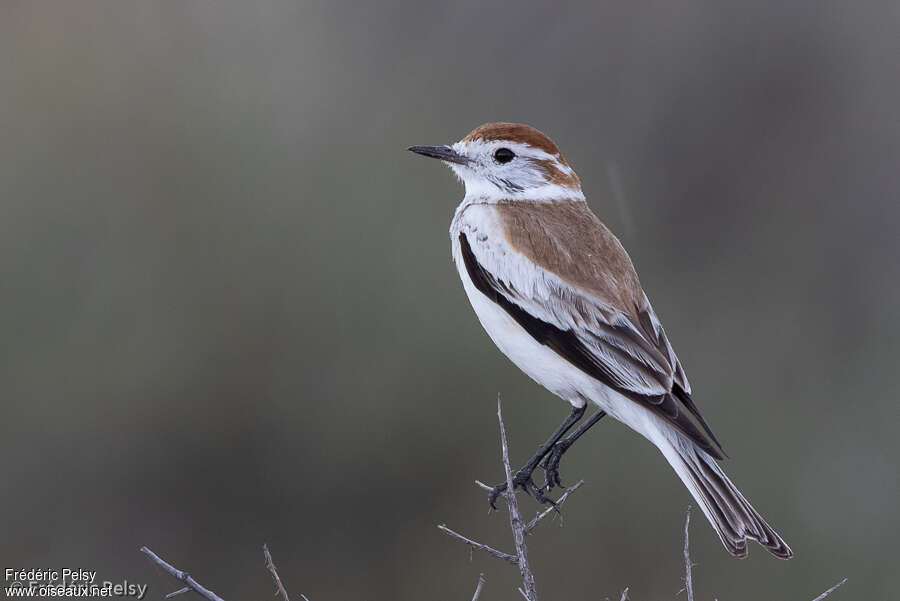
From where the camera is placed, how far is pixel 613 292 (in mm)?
5148

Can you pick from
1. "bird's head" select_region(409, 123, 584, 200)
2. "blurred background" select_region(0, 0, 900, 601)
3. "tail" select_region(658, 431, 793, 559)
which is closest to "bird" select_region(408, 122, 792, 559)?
"tail" select_region(658, 431, 793, 559)

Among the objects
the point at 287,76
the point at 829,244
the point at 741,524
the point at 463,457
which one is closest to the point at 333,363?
the point at 463,457

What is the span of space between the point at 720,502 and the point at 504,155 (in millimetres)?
2234

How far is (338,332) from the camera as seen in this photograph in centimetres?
843

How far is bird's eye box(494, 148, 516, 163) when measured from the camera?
5.97 metres

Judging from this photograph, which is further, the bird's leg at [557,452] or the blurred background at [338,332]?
the blurred background at [338,332]

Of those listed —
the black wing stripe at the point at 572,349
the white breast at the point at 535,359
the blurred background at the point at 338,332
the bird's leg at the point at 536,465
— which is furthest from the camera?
the blurred background at the point at 338,332

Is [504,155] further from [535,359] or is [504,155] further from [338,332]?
[338,332]

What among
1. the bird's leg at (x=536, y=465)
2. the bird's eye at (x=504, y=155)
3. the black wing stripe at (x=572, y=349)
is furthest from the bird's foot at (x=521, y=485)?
the bird's eye at (x=504, y=155)

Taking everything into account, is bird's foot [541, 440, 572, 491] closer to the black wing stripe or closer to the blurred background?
the black wing stripe

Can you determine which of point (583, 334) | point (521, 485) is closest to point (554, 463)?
point (521, 485)

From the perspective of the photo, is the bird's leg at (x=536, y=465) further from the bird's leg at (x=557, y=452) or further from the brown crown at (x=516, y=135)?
the brown crown at (x=516, y=135)

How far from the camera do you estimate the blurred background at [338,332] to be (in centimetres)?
780

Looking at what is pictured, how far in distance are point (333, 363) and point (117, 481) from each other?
5.77 feet
